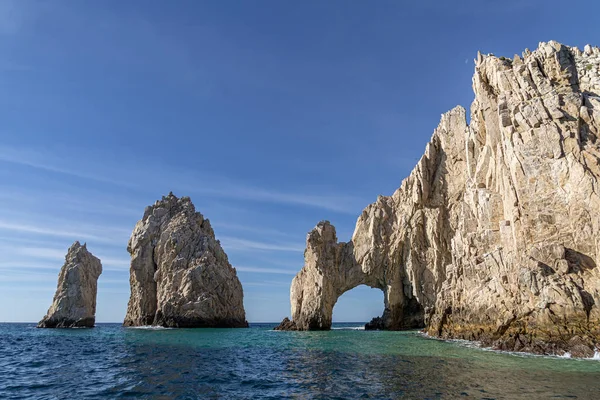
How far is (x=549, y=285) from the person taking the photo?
3019 centimetres

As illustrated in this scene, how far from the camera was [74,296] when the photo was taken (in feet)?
297

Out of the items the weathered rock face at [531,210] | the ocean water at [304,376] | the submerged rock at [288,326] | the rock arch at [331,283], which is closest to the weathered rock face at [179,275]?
the submerged rock at [288,326]

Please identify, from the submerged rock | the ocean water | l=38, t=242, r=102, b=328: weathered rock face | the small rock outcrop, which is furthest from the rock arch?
l=38, t=242, r=102, b=328: weathered rock face

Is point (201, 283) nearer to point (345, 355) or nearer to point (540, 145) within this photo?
point (345, 355)

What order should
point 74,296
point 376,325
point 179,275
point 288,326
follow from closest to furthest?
point 288,326 < point 376,325 < point 179,275 < point 74,296

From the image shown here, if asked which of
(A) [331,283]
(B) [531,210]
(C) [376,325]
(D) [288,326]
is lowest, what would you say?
(C) [376,325]

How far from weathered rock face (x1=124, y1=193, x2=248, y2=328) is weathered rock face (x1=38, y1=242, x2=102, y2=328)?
33.0ft

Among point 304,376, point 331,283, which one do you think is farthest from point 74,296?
point 304,376

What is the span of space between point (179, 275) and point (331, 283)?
3332 centimetres

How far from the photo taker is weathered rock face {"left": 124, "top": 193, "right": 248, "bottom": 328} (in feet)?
268

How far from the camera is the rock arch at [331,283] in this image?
230 ft

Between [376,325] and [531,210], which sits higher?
[531,210]

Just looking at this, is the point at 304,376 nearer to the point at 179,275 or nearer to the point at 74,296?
the point at 179,275

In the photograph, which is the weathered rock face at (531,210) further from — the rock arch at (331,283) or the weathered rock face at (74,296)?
the weathered rock face at (74,296)
